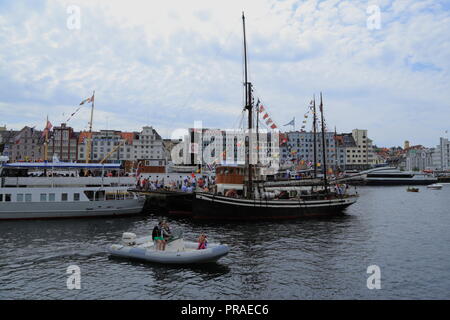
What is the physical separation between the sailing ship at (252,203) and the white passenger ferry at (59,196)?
9.92 metres

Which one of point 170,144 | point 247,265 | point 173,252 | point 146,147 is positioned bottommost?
point 247,265

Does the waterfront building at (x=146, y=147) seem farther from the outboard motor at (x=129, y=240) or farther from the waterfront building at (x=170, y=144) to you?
the outboard motor at (x=129, y=240)

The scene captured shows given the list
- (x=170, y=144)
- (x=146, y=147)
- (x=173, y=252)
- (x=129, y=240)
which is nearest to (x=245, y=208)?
(x=129, y=240)

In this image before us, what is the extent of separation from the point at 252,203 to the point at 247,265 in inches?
684

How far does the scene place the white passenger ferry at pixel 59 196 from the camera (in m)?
37.7

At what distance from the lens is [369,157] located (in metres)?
195

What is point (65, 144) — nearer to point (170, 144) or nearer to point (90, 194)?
point (170, 144)

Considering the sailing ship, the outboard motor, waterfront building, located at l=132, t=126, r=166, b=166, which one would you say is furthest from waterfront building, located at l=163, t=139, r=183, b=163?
the outboard motor

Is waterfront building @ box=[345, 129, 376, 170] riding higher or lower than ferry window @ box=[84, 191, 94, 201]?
higher

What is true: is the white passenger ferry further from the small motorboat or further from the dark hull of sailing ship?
the small motorboat

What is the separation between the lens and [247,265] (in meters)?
21.5

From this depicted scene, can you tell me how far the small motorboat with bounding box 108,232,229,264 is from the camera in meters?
20.9

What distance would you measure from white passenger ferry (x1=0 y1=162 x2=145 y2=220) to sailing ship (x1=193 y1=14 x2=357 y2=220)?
9.92 meters

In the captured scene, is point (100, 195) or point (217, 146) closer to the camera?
point (100, 195)
